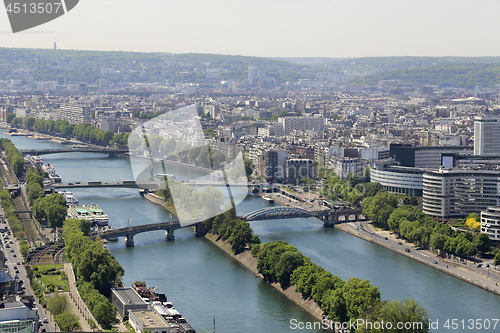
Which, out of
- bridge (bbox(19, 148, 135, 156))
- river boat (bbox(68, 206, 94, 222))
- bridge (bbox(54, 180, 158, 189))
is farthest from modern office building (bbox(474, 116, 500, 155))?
bridge (bbox(19, 148, 135, 156))

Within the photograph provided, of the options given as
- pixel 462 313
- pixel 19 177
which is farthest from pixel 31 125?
pixel 462 313

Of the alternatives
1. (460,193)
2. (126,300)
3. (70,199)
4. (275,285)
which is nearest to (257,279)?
(275,285)

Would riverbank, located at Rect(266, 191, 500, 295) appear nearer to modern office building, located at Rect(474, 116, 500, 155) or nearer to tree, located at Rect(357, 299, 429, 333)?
tree, located at Rect(357, 299, 429, 333)

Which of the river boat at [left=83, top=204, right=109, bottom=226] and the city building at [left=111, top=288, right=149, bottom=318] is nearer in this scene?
the city building at [left=111, top=288, right=149, bottom=318]

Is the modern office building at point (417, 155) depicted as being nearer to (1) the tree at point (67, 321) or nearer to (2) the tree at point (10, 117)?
(1) the tree at point (67, 321)

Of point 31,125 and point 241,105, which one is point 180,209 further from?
point 241,105

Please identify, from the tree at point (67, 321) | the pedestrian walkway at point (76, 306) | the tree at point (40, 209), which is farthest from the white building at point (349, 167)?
the tree at point (67, 321)
